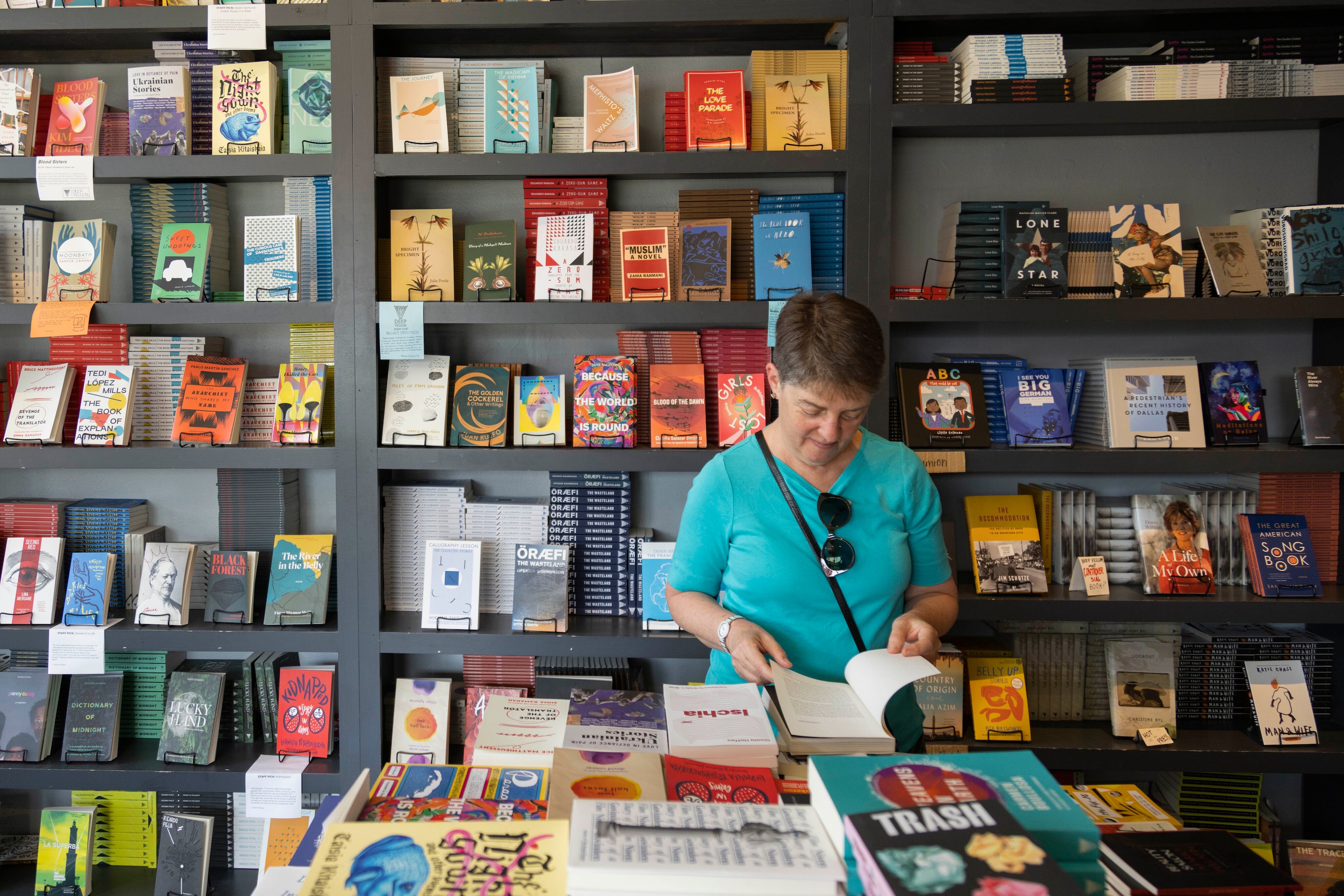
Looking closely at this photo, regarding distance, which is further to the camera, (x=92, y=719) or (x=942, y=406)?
(x=92, y=719)

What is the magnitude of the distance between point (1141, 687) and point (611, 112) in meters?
2.53

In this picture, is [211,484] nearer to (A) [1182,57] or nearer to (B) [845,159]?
(B) [845,159]

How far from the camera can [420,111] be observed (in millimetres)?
2799

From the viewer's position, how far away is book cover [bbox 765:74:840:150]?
2.77 m

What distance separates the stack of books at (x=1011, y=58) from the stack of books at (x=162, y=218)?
8.35 feet

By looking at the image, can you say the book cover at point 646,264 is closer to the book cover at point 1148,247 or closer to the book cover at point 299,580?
the book cover at point 299,580

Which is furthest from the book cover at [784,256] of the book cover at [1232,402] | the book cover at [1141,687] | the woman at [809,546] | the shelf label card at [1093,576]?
the book cover at [1141,687]

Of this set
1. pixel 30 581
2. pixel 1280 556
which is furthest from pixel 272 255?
pixel 1280 556

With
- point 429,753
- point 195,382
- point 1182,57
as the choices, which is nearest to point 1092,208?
point 1182,57

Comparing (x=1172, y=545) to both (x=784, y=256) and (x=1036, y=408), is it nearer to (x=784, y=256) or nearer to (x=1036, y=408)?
(x=1036, y=408)

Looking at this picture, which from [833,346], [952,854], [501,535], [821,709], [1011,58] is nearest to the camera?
[952,854]

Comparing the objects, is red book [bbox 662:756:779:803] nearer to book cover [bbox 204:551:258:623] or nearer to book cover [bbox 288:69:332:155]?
book cover [bbox 204:551:258:623]

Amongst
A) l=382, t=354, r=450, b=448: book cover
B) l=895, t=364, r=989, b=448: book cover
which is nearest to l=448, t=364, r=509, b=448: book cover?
l=382, t=354, r=450, b=448: book cover

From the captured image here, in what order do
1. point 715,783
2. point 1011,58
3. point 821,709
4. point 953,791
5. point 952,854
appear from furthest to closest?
1. point 1011,58
2. point 821,709
3. point 715,783
4. point 953,791
5. point 952,854
